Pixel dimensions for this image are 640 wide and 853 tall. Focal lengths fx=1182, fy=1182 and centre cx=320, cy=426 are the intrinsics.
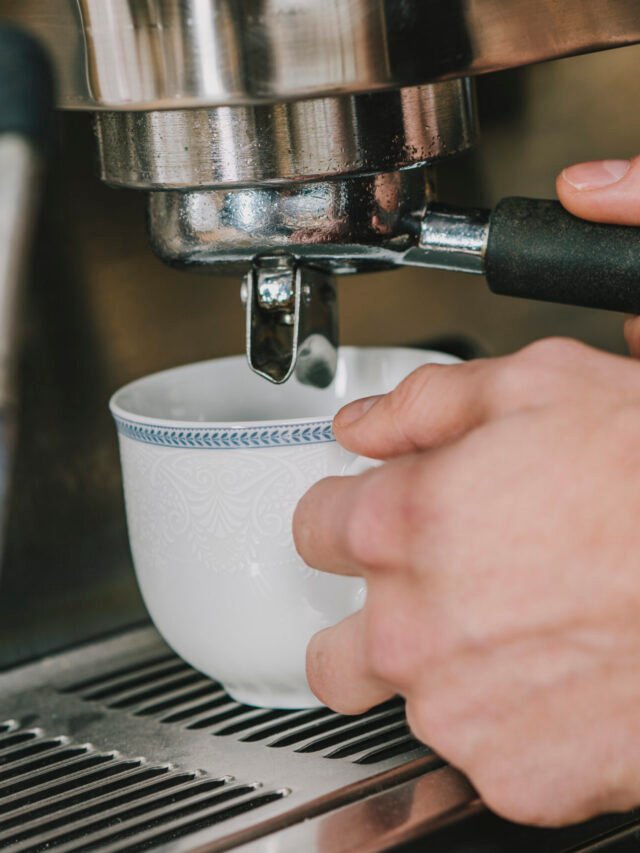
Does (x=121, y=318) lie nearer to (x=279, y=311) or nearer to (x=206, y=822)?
(x=279, y=311)

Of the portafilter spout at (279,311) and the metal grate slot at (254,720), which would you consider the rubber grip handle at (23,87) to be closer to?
the portafilter spout at (279,311)

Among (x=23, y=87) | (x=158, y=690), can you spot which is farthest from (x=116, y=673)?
(x=23, y=87)

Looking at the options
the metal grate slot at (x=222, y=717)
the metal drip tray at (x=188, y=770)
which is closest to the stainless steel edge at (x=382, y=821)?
the metal drip tray at (x=188, y=770)

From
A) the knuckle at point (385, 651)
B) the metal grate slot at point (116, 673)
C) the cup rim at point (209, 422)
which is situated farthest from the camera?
the metal grate slot at point (116, 673)

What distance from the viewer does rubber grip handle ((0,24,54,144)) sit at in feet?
0.85

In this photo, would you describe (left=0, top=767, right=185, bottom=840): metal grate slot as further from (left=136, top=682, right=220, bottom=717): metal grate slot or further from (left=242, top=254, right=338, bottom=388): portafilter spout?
(left=242, top=254, right=338, bottom=388): portafilter spout

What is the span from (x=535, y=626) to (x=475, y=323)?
1.12ft

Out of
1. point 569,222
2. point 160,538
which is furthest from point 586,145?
point 160,538

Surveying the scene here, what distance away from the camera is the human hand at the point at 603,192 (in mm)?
426

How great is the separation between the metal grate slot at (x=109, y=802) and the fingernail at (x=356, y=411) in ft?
0.46

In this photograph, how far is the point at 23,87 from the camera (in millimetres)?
259

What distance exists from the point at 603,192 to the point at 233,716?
27 cm

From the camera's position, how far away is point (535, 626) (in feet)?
1.10

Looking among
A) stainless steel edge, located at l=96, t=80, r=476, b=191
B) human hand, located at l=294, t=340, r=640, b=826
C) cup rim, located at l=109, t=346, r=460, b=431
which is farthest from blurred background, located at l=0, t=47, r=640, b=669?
Result: human hand, located at l=294, t=340, r=640, b=826
